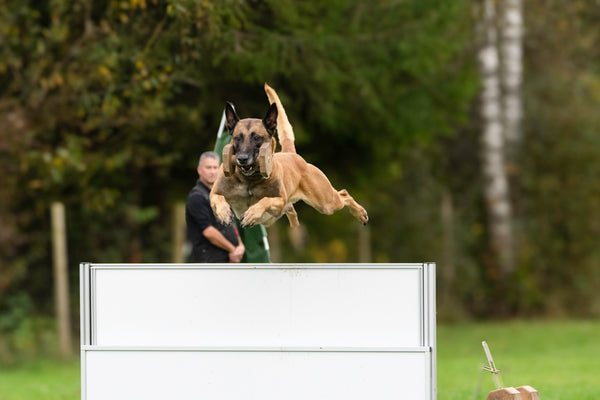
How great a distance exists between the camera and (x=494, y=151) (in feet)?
56.1

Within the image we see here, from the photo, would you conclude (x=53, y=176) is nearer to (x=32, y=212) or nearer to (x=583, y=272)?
(x=32, y=212)

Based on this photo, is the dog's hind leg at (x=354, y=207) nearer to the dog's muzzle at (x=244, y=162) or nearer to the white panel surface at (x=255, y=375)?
the white panel surface at (x=255, y=375)

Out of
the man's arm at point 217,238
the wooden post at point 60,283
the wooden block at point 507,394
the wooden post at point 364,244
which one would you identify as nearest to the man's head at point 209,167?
the man's arm at point 217,238

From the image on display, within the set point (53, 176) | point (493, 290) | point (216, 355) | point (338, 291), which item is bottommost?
point (493, 290)

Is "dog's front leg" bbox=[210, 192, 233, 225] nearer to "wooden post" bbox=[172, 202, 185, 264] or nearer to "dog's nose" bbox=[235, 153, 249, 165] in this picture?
"dog's nose" bbox=[235, 153, 249, 165]

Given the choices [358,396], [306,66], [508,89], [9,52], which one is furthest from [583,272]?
[358,396]

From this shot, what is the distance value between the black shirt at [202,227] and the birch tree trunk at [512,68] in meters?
10.5

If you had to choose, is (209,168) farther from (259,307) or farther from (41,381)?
(41,381)

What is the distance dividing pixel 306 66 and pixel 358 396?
203 inches

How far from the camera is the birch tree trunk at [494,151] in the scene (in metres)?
16.5

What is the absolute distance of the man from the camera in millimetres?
7520

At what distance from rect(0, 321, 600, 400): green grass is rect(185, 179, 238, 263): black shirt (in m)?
1.83

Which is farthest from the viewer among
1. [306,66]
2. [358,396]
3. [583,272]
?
[583,272]

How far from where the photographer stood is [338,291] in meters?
5.33
